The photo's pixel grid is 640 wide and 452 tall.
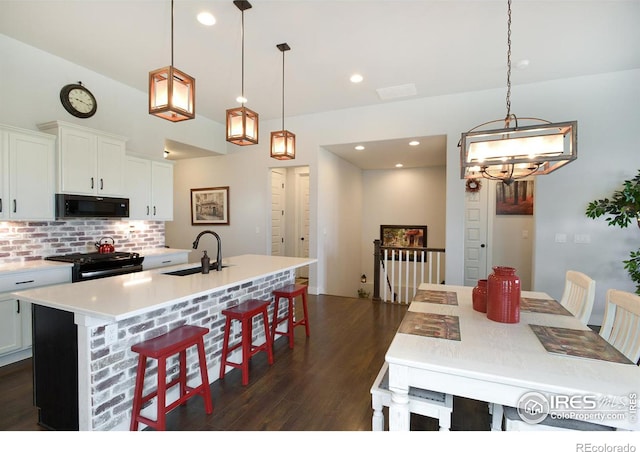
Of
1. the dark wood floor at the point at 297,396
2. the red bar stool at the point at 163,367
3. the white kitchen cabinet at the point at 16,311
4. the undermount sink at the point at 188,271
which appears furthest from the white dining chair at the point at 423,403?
the white kitchen cabinet at the point at 16,311

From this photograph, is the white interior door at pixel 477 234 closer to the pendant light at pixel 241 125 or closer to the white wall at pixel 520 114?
the white wall at pixel 520 114

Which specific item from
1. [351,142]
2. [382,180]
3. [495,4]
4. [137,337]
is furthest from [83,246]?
[382,180]

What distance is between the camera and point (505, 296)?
5.73 ft

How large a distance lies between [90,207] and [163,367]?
2.61 meters

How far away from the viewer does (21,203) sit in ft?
9.56

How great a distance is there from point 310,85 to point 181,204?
155 inches

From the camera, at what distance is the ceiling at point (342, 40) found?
2559 mm

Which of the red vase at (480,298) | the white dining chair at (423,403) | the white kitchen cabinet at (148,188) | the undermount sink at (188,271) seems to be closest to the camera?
the white dining chair at (423,403)

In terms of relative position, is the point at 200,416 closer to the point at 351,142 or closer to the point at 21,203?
the point at 21,203

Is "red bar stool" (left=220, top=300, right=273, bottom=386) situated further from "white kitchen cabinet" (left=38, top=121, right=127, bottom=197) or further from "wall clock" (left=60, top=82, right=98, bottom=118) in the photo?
"wall clock" (left=60, top=82, right=98, bottom=118)

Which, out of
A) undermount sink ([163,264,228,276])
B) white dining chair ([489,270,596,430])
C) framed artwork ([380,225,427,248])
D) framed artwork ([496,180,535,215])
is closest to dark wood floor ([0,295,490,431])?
white dining chair ([489,270,596,430])

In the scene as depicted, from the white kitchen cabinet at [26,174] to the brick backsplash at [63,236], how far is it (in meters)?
0.29

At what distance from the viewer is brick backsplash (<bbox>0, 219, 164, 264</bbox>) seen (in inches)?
120

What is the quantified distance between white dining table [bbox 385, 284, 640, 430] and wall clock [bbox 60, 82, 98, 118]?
4.28 metres
